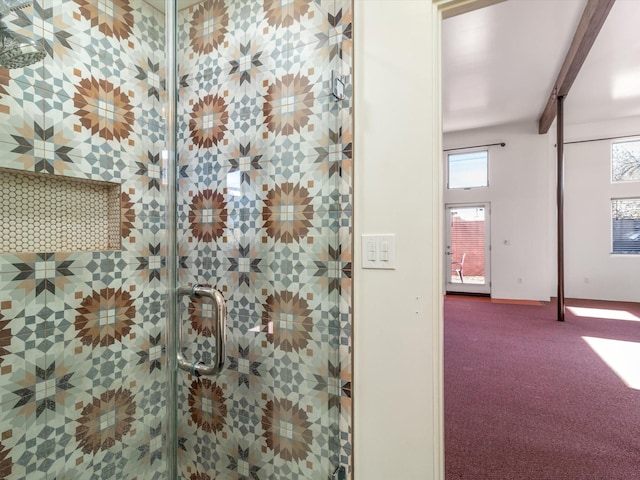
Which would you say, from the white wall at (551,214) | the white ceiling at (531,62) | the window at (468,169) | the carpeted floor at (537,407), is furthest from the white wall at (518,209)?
the carpeted floor at (537,407)

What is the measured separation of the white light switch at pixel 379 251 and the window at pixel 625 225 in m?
7.84

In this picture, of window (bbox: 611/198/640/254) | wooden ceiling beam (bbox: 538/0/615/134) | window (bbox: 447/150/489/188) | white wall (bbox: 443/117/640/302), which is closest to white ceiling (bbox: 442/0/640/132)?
wooden ceiling beam (bbox: 538/0/615/134)

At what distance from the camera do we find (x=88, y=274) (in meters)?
1.12

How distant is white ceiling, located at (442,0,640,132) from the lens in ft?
11.0

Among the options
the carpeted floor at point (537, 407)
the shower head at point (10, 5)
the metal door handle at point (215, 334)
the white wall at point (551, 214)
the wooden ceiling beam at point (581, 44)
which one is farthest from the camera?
the white wall at point (551, 214)

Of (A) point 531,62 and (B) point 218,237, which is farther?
(A) point 531,62

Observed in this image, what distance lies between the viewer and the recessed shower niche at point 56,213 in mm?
945

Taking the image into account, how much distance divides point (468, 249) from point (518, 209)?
4.32 feet

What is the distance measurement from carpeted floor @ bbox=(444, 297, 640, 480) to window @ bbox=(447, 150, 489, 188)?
3.72 meters

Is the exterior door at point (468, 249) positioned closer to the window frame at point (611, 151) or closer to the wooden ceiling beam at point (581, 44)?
the window frame at point (611, 151)

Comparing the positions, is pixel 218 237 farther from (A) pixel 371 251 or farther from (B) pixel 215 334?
(A) pixel 371 251

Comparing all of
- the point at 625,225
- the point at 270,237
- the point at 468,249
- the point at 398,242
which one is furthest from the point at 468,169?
the point at 270,237

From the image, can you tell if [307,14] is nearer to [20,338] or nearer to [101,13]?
→ [101,13]

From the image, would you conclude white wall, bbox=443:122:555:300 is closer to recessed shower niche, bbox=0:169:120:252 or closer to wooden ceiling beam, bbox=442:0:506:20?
wooden ceiling beam, bbox=442:0:506:20
